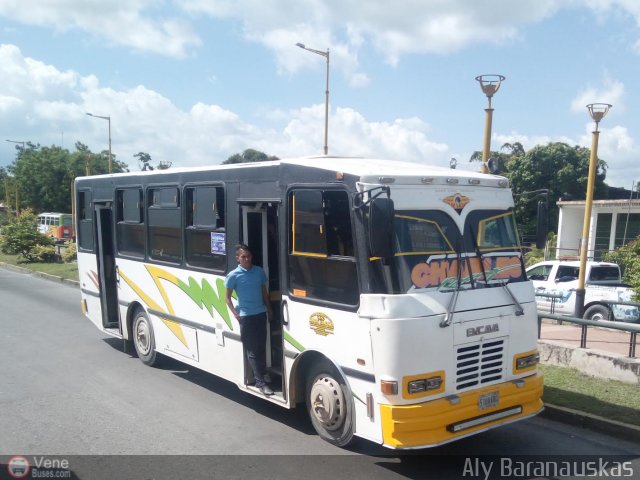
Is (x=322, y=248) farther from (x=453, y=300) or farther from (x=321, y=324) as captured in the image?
(x=453, y=300)

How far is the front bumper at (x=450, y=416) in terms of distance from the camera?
481cm

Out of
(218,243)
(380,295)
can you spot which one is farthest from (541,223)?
(218,243)

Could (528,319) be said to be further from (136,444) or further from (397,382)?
(136,444)

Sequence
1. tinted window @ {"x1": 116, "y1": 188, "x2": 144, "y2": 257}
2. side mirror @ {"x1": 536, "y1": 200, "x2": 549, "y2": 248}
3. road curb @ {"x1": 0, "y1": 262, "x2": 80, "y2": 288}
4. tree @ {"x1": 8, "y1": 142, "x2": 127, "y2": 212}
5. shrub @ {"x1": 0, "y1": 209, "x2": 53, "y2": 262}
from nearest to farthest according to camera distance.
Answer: side mirror @ {"x1": 536, "y1": 200, "x2": 549, "y2": 248}, tinted window @ {"x1": 116, "y1": 188, "x2": 144, "y2": 257}, road curb @ {"x1": 0, "y1": 262, "x2": 80, "y2": 288}, shrub @ {"x1": 0, "y1": 209, "x2": 53, "y2": 262}, tree @ {"x1": 8, "y1": 142, "x2": 127, "y2": 212}

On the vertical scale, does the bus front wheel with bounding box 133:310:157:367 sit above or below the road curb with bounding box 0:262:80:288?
above

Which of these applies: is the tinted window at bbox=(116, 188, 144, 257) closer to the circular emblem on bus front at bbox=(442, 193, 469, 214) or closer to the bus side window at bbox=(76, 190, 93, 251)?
the bus side window at bbox=(76, 190, 93, 251)

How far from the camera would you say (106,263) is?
395 inches

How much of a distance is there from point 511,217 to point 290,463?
3.45 meters

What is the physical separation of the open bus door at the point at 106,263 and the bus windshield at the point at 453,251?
639cm

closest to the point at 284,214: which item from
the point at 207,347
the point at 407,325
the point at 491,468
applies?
the point at 407,325

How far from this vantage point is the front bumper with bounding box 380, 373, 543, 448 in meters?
4.81

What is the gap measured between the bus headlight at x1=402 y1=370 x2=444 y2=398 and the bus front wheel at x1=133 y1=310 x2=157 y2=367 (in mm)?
5105

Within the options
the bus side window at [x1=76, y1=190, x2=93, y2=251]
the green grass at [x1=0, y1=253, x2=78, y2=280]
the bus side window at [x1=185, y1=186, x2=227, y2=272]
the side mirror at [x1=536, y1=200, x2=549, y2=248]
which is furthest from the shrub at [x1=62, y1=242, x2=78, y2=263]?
the side mirror at [x1=536, y1=200, x2=549, y2=248]

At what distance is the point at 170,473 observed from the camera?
5.11m
